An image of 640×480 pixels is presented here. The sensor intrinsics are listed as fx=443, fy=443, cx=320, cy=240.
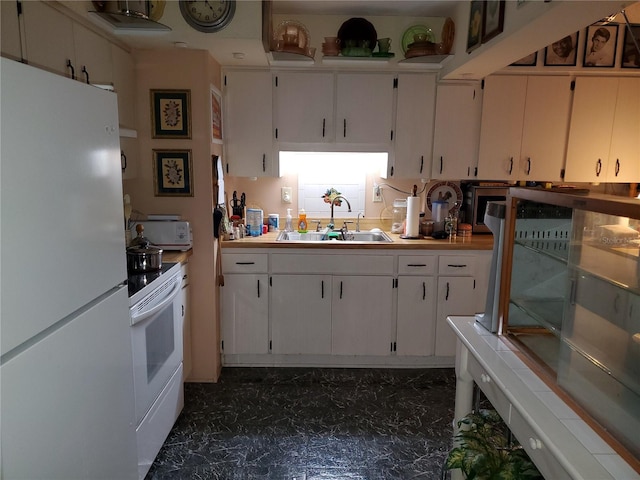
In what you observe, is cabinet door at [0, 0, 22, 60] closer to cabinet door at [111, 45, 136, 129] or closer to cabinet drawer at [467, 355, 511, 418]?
cabinet door at [111, 45, 136, 129]

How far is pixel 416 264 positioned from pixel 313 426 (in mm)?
1288

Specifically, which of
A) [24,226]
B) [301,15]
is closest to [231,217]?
[301,15]

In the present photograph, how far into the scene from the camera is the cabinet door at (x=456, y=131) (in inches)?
126

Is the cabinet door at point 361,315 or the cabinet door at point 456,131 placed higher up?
the cabinet door at point 456,131

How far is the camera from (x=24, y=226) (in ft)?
3.28

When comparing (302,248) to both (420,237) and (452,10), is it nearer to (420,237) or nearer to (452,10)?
(420,237)

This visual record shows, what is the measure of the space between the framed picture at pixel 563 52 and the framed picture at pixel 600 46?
Answer: 8 cm

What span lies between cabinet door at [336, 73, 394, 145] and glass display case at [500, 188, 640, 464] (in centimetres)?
183

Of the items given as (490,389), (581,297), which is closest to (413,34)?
(581,297)

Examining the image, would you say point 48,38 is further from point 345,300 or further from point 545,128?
point 545,128

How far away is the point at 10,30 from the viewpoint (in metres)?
1.55

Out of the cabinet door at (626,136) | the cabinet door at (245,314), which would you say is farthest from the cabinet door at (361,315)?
the cabinet door at (626,136)

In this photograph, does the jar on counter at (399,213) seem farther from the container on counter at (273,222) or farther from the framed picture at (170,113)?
the framed picture at (170,113)

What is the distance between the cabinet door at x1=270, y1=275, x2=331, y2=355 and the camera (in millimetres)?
3129
